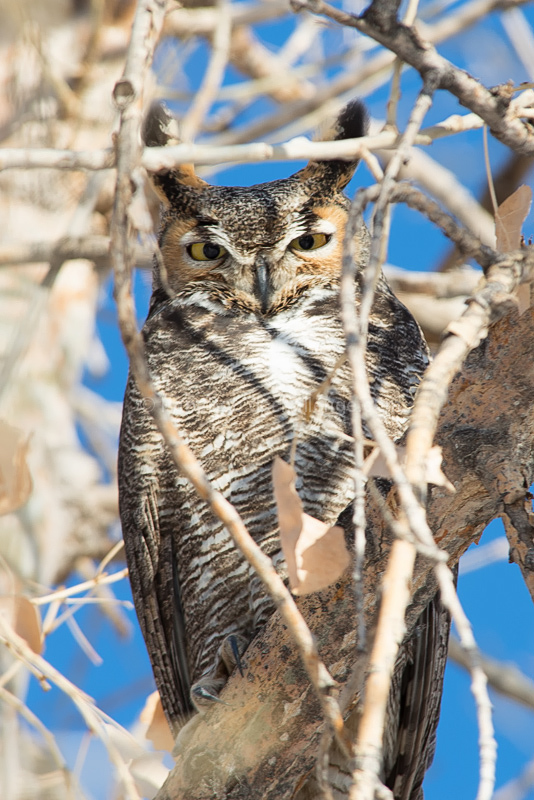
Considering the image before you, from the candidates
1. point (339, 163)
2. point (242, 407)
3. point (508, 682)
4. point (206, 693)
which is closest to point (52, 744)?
point (206, 693)

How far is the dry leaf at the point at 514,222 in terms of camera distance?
4.05 ft

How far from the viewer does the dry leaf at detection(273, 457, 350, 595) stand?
998mm

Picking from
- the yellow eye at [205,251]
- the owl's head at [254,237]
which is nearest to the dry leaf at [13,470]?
the owl's head at [254,237]

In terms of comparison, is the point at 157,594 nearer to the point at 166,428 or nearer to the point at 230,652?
the point at 230,652

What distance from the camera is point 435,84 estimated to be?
4.13ft

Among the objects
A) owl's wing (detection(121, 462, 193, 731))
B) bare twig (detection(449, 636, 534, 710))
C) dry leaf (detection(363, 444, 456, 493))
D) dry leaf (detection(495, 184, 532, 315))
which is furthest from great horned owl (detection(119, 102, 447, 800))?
bare twig (detection(449, 636, 534, 710))

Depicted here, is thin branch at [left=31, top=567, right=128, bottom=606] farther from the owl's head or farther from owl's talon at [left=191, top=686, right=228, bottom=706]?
the owl's head

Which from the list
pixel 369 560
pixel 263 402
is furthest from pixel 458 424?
pixel 263 402

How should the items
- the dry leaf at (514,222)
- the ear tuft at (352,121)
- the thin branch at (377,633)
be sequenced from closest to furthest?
Answer: the thin branch at (377,633) < the dry leaf at (514,222) < the ear tuft at (352,121)

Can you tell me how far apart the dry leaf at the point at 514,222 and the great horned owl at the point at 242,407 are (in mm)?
654

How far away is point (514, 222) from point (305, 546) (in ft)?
1.98

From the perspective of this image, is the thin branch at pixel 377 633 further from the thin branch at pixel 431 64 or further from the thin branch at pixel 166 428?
the thin branch at pixel 431 64

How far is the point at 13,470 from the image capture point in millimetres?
1438

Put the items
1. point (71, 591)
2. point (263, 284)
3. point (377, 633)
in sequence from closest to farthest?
point (377, 633)
point (71, 591)
point (263, 284)
